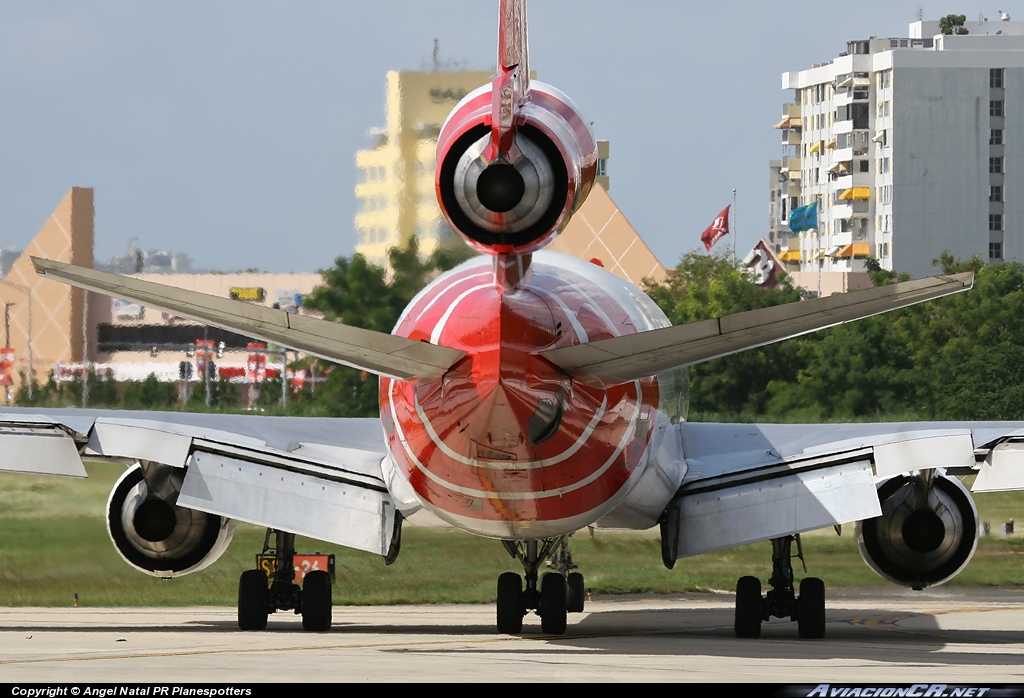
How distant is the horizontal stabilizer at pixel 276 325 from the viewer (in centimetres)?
1435

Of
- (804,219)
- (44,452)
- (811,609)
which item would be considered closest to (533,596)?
(811,609)

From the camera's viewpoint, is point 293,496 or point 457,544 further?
point 457,544

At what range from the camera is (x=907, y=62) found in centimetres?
12850

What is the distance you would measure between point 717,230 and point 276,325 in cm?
8664

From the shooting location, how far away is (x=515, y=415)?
16.4 m

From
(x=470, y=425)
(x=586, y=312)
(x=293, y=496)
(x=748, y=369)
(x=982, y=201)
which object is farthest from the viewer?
(x=982, y=201)

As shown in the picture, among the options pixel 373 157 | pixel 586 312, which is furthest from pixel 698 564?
pixel 586 312

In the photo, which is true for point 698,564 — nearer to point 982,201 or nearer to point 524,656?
point 524,656

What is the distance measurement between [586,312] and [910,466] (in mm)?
4124

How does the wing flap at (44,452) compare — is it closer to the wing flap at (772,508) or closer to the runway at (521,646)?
the runway at (521,646)

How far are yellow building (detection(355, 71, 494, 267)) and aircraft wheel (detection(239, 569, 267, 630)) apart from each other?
29.0ft

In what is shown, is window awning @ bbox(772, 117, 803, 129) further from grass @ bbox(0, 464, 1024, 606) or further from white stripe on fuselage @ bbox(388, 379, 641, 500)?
white stripe on fuselage @ bbox(388, 379, 641, 500)

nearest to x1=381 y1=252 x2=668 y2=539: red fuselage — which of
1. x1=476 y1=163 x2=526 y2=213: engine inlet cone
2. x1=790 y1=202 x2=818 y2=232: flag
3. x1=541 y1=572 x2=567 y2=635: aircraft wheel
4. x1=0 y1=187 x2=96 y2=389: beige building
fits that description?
x1=476 y1=163 x2=526 y2=213: engine inlet cone

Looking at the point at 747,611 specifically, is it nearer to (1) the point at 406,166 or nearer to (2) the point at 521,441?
(2) the point at 521,441
